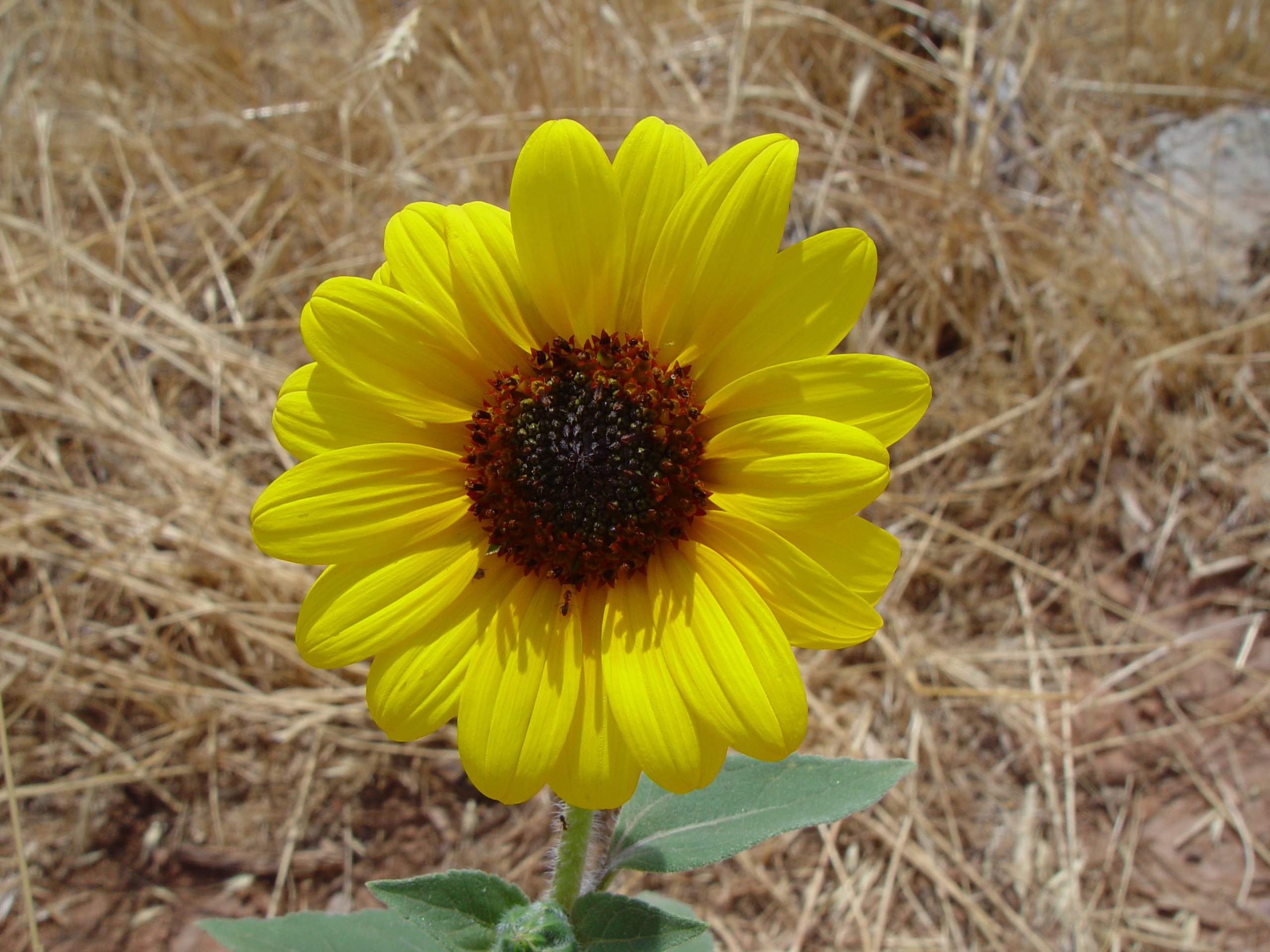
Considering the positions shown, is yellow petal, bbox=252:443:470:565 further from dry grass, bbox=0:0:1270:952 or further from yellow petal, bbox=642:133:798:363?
dry grass, bbox=0:0:1270:952

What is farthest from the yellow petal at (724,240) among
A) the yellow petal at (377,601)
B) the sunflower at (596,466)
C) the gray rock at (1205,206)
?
the gray rock at (1205,206)

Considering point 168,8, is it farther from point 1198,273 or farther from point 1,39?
point 1198,273

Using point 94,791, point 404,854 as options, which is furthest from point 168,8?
point 404,854

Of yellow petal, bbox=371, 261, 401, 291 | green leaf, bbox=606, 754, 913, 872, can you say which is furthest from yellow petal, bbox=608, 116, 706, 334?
green leaf, bbox=606, 754, 913, 872

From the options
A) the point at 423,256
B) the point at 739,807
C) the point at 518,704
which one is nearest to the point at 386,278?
the point at 423,256

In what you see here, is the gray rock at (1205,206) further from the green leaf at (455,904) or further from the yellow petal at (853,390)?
the green leaf at (455,904)

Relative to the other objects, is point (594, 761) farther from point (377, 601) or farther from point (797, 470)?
point (797, 470)
